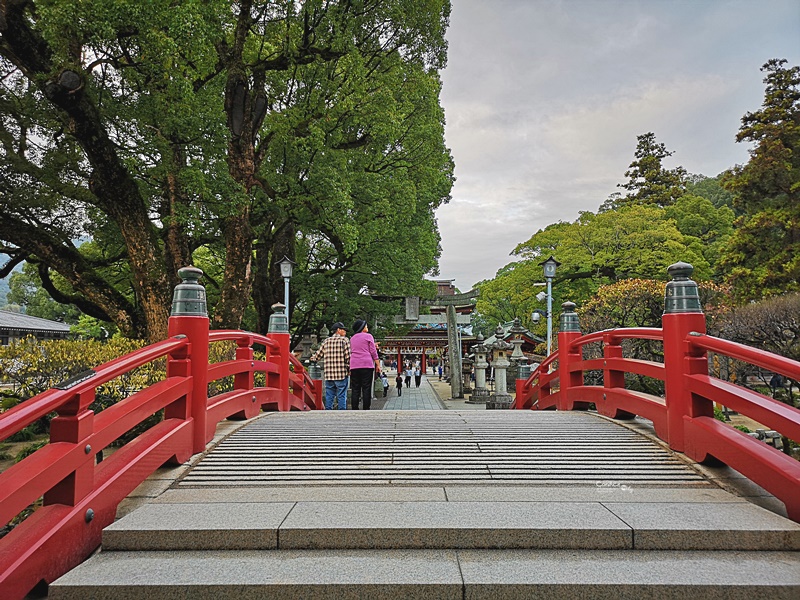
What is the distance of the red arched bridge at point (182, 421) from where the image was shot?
2.33m

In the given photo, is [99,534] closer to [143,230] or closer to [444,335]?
[143,230]

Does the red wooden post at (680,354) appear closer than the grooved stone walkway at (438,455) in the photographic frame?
No

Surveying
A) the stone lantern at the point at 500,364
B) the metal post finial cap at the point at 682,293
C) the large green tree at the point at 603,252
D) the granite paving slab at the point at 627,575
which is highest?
the large green tree at the point at 603,252

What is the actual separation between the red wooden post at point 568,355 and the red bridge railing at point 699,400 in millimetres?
936

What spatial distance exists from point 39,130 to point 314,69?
664cm

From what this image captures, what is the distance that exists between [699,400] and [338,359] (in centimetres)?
636

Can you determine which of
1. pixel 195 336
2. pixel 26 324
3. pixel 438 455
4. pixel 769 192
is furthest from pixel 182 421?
pixel 26 324

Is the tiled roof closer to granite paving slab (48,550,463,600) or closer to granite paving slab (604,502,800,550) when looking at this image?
granite paving slab (48,550,463,600)

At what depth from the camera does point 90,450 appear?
2697 mm

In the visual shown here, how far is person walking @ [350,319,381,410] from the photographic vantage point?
8.47m

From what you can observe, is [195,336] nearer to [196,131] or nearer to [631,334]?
[631,334]

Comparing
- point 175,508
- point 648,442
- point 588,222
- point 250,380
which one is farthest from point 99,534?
point 588,222

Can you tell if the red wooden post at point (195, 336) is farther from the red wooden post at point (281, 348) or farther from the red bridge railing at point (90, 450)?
the red wooden post at point (281, 348)

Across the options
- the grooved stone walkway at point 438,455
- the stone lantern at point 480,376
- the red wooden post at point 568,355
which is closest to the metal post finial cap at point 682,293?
the grooved stone walkway at point 438,455
